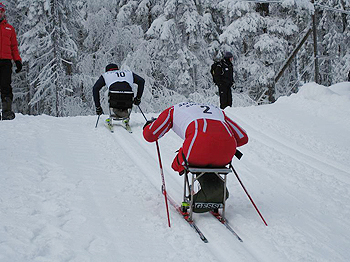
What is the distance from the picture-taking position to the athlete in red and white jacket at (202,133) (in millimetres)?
3492

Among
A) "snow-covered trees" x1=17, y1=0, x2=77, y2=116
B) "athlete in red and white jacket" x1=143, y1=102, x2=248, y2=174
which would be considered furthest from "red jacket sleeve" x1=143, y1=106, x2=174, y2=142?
"snow-covered trees" x1=17, y1=0, x2=77, y2=116

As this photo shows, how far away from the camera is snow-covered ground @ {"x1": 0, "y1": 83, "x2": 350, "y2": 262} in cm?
298

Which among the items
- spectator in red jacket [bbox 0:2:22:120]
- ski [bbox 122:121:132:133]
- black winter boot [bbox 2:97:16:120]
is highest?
spectator in red jacket [bbox 0:2:22:120]

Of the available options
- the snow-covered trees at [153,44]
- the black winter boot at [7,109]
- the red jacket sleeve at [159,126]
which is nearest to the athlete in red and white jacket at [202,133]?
the red jacket sleeve at [159,126]

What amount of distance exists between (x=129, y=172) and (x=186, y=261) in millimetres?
2472

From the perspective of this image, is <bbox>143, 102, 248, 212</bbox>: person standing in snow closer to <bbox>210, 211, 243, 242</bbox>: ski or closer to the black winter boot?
<bbox>210, 211, 243, 242</bbox>: ski

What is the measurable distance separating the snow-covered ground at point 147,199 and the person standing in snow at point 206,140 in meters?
0.39

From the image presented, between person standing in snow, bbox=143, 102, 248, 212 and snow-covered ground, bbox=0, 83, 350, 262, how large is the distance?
0.39 meters

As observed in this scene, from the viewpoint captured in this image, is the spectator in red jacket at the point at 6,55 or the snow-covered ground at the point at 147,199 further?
the spectator in red jacket at the point at 6,55

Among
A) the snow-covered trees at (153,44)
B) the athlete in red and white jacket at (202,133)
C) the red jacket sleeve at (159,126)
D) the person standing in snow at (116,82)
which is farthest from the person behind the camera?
the snow-covered trees at (153,44)

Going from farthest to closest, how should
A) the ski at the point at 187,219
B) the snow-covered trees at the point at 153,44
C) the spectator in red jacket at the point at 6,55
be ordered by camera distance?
the snow-covered trees at the point at 153,44
the spectator in red jacket at the point at 6,55
the ski at the point at 187,219

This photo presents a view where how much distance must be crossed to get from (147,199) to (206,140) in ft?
4.03

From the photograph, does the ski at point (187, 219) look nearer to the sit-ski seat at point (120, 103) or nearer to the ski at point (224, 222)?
the ski at point (224, 222)

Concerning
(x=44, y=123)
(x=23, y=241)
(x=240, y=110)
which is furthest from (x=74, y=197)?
(x=240, y=110)
